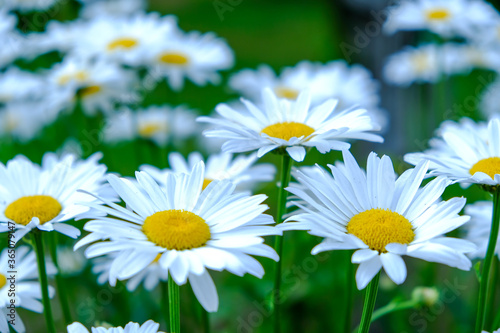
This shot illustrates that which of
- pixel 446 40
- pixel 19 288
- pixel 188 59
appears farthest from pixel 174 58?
pixel 19 288

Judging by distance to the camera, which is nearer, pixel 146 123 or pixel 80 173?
pixel 80 173

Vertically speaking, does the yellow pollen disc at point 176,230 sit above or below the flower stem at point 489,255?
A: above

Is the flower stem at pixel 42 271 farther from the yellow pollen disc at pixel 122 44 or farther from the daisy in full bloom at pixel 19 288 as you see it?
the yellow pollen disc at pixel 122 44

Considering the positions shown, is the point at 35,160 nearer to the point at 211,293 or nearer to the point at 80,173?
the point at 80,173

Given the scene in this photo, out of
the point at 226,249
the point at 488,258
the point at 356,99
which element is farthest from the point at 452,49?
the point at 226,249

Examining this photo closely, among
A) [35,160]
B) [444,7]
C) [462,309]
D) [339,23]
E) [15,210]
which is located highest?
[339,23]

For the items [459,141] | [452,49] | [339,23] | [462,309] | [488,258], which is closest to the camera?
[488,258]

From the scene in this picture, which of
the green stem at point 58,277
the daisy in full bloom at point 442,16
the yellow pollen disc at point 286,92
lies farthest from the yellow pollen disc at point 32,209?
the daisy in full bloom at point 442,16
